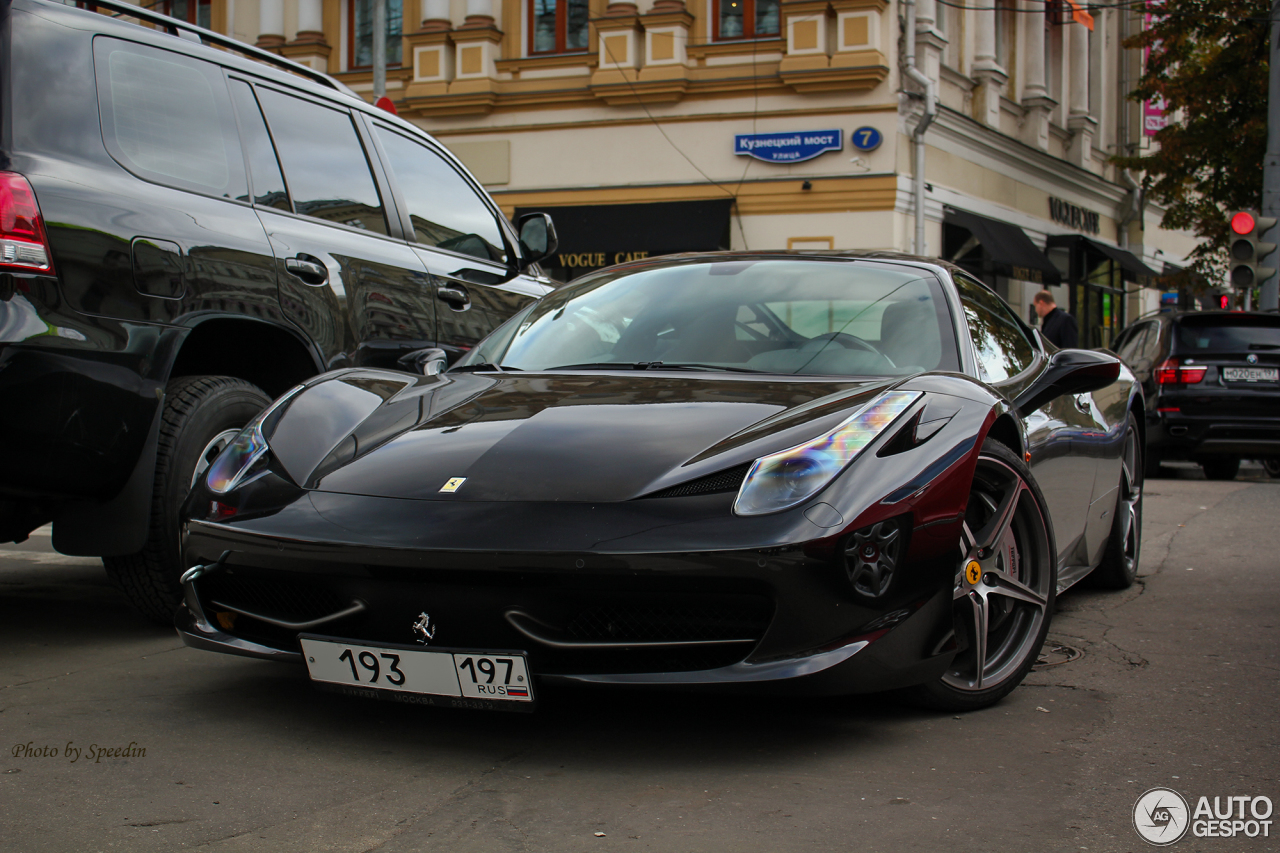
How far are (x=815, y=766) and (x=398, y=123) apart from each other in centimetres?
407

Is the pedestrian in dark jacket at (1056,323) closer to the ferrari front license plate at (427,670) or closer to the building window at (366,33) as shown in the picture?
the ferrari front license plate at (427,670)

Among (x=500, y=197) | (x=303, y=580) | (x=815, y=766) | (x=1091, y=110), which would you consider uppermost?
(x=1091, y=110)

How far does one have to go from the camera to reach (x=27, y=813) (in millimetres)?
2680

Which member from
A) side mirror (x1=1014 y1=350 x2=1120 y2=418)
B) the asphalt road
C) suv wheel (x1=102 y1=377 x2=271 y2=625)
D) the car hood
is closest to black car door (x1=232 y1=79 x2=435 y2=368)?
suv wheel (x1=102 y1=377 x2=271 y2=625)

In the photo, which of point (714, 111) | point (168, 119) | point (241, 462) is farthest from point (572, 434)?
point (714, 111)

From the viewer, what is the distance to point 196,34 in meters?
4.98

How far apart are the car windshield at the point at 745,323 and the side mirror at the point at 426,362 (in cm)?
9

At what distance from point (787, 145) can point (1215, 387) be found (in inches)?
418

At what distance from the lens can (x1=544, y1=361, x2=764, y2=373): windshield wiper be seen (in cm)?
402

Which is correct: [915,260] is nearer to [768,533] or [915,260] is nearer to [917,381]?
[917,381]

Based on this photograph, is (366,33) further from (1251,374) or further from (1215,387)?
(1251,374)

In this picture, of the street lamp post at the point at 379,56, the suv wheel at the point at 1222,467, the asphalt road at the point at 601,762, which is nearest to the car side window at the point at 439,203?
the asphalt road at the point at 601,762

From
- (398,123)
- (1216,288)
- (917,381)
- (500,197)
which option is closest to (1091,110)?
(1216,288)

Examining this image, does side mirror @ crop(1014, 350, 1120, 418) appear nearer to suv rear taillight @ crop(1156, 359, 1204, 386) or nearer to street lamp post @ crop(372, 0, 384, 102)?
suv rear taillight @ crop(1156, 359, 1204, 386)
